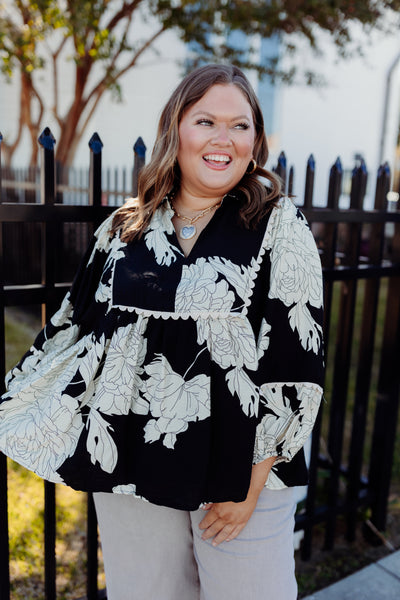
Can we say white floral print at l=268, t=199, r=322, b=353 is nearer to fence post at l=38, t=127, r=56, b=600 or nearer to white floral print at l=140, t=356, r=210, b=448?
white floral print at l=140, t=356, r=210, b=448

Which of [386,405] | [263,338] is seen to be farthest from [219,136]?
[386,405]

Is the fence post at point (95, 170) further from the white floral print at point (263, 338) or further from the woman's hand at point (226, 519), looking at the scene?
the woman's hand at point (226, 519)

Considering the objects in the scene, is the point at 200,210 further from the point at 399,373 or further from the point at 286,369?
the point at 399,373

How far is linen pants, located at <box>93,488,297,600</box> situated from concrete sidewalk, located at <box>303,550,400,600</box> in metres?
1.05

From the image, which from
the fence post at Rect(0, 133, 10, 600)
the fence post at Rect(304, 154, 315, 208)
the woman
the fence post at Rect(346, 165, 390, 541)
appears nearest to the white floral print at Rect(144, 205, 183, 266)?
the woman

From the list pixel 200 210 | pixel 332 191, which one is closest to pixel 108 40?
pixel 332 191

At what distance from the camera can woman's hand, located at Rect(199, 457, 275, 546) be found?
4.98ft

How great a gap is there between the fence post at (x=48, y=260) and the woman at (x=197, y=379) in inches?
9.8

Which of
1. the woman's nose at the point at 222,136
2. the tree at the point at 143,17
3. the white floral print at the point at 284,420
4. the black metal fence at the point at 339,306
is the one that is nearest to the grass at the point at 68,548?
the black metal fence at the point at 339,306

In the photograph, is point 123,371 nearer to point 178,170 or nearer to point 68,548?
point 178,170

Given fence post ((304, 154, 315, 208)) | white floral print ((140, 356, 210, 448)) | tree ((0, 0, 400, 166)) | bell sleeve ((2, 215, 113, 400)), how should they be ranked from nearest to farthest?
white floral print ((140, 356, 210, 448)) → bell sleeve ((2, 215, 113, 400)) → fence post ((304, 154, 315, 208)) → tree ((0, 0, 400, 166))

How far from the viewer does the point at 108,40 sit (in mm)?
A: 7918

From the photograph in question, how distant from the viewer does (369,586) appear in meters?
2.53

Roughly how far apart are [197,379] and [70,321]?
522mm
